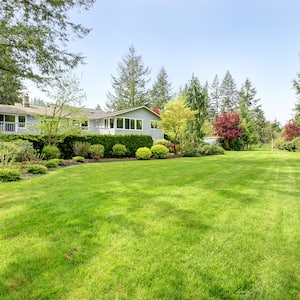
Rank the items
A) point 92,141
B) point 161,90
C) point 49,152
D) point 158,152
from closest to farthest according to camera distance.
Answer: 1. point 49,152
2. point 92,141
3. point 158,152
4. point 161,90

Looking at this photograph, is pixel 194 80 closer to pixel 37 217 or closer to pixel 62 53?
pixel 62 53

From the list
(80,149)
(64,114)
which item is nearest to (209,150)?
(80,149)

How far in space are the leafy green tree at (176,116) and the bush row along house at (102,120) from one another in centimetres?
400

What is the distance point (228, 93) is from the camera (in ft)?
174

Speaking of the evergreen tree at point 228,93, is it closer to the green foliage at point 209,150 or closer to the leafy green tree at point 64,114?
the green foliage at point 209,150

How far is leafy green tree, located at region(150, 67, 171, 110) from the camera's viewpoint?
44.0 metres

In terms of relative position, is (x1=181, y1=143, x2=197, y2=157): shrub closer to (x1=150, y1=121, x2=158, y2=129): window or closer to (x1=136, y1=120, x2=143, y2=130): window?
(x1=150, y1=121, x2=158, y2=129): window

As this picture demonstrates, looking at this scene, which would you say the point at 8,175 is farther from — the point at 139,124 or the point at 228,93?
the point at 228,93

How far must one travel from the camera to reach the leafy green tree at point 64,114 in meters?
13.5

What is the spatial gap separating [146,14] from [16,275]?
43.6ft

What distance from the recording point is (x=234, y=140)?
104 ft

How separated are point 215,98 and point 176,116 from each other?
128ft

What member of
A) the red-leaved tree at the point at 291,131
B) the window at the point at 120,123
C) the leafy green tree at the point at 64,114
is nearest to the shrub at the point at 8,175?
the leafy green tree at the point at 64,114

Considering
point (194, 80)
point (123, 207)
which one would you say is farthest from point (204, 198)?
point (194, 80)
